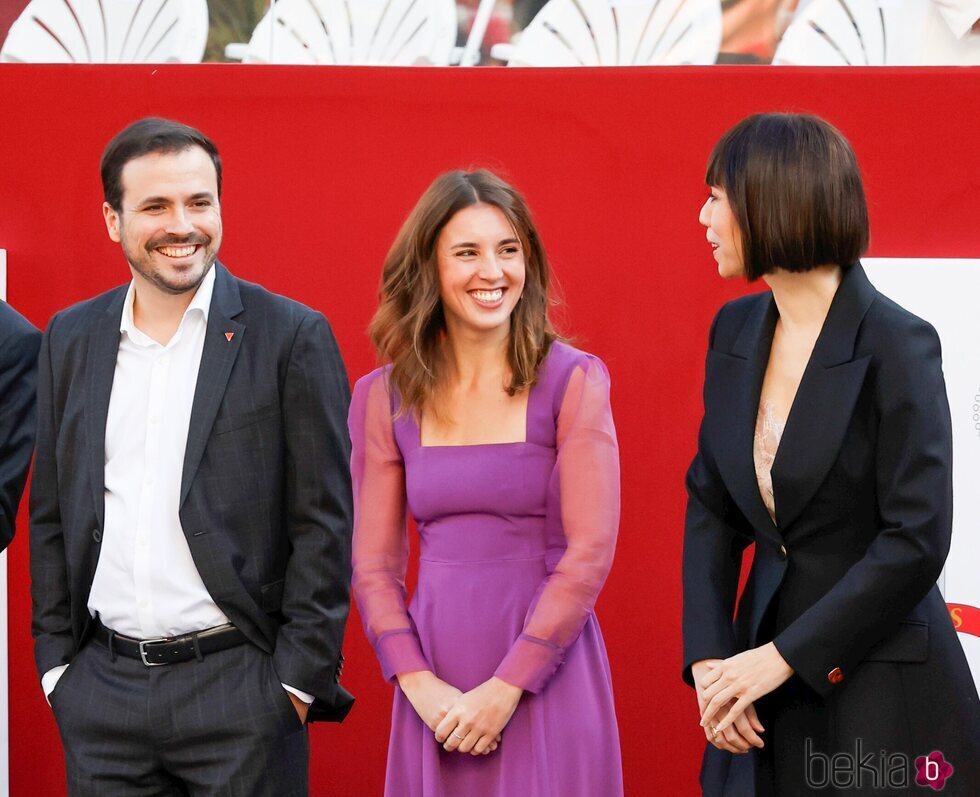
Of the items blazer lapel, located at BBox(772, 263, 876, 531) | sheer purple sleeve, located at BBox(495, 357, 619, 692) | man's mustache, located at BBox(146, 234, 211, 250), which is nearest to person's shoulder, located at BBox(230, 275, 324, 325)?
man's mustache, located at BBox(146, 234, 211, 250)

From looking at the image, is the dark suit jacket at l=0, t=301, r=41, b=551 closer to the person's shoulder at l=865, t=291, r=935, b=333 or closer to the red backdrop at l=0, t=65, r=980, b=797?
the red backdrop at l=0, t=65, r=980, b=797

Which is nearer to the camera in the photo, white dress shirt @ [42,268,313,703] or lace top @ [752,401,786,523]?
lace top @ [752,401,786,523]

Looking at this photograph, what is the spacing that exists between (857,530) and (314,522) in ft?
3.45

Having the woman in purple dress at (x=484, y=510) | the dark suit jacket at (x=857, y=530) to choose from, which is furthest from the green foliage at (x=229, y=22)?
the dark suit jacket at (x=857, y=530)

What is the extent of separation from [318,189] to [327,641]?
1.69 m

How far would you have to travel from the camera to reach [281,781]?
8.50 feet

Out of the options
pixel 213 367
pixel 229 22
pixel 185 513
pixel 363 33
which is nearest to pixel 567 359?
pixel 213 367

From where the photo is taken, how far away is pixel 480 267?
2688mm

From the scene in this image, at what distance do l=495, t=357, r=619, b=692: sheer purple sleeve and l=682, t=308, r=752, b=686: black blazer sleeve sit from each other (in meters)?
0.19

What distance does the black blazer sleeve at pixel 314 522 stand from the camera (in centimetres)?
260

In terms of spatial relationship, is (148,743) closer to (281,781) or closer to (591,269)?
(281,781)

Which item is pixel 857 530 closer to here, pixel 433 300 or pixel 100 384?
pixel 433 300

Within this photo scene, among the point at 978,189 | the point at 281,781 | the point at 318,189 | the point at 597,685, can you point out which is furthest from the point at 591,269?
the point at 281,781

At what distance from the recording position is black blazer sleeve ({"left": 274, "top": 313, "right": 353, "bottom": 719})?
260cm
